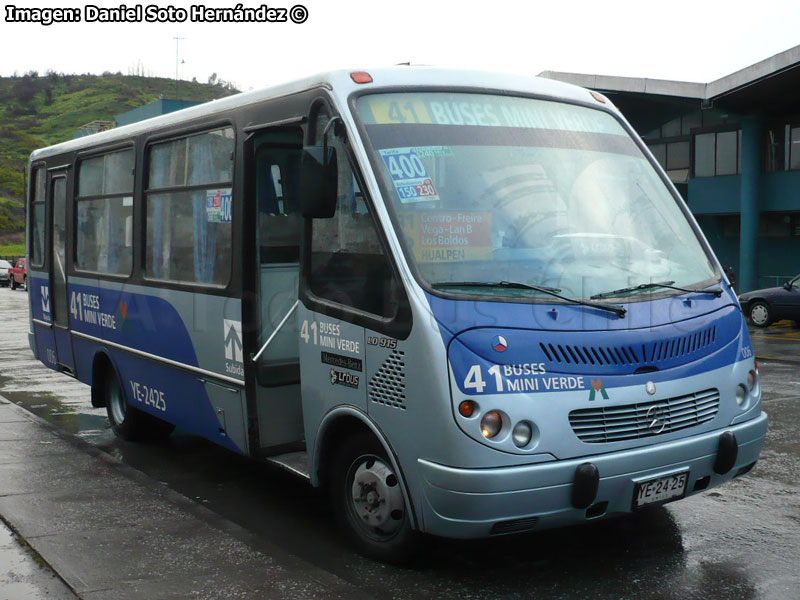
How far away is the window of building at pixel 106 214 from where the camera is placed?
8.22 m

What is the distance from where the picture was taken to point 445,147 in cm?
515

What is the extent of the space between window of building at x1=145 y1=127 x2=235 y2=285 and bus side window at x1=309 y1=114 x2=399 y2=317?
1.21 metres

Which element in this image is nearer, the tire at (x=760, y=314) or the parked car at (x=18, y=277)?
the tire at (x=760, y=314)

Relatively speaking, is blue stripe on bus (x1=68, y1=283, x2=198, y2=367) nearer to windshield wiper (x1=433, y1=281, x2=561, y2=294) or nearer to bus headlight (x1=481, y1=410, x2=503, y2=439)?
windshield wiper (x1=433, y1=281, x2=561, y2=294)

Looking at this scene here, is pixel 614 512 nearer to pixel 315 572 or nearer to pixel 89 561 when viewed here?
pixel 315 572

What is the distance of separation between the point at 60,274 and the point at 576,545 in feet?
A: 21.8

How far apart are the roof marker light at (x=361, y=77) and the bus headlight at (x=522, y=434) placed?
2.15 meters

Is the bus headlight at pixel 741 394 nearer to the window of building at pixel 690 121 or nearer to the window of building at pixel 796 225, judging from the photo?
the window of building at pixel 796 225

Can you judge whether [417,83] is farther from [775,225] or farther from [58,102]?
[58,102]

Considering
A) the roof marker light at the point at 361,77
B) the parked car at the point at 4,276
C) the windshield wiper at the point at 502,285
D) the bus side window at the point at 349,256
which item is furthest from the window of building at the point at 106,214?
the parked car at the point at 4,276

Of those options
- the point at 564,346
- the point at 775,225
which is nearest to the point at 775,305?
the point at 775,225

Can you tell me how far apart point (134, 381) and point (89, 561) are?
2.98m

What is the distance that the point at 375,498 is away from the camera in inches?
198

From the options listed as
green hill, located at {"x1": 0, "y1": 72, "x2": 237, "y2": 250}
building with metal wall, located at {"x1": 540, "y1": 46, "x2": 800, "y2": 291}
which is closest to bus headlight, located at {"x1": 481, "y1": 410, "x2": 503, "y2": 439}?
building with metal wall, located at {"x1": 540, "y1": 46, "x2": 800, "y2": 291}
